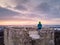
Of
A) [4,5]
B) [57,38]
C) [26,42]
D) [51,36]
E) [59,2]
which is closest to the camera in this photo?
[26,42]

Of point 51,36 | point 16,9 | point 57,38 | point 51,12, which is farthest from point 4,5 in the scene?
point 51,36

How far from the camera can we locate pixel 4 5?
218 inches

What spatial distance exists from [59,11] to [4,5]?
7.87ft

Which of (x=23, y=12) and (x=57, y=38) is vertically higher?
(x=23, y=12)

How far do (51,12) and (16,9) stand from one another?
1541mm

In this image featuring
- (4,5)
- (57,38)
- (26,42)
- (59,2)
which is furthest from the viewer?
(59,2)

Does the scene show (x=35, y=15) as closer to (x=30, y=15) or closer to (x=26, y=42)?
(x=30, y=15)

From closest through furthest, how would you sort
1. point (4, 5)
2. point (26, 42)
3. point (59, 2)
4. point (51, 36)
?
point (26, 42) < point (51, 36) < point (4, 5) < point (59, 2)

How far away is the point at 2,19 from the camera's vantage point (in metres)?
5.86

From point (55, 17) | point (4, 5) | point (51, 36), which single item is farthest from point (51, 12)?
point (51, 36)

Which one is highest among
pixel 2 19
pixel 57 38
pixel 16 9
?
pixel 16 9

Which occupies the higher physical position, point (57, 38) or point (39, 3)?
point (39, 3)

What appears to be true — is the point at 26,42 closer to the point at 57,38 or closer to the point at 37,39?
the point at 37,39

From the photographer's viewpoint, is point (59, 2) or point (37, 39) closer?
point (37, 39)
